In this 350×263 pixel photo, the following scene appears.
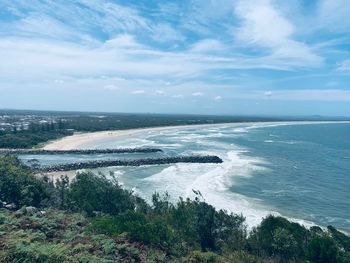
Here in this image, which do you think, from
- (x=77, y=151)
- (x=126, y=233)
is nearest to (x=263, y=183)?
(x=126, y=233)

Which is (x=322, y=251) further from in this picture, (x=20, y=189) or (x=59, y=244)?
(x=20, y=189)

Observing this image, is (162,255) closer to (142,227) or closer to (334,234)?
(142,227)

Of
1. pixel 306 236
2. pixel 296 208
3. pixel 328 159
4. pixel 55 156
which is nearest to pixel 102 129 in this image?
pixel 55 156

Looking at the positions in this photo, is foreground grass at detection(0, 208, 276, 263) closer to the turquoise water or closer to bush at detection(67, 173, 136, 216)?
bush at detection(67, 173, 136, 216)

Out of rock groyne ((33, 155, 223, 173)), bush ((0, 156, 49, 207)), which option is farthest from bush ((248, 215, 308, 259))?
rock groyne ((33, 155, 223, 173))

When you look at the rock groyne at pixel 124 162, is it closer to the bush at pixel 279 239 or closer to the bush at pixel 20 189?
the bush at pixel 20 189

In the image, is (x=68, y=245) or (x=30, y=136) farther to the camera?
(x=30, y=136)
